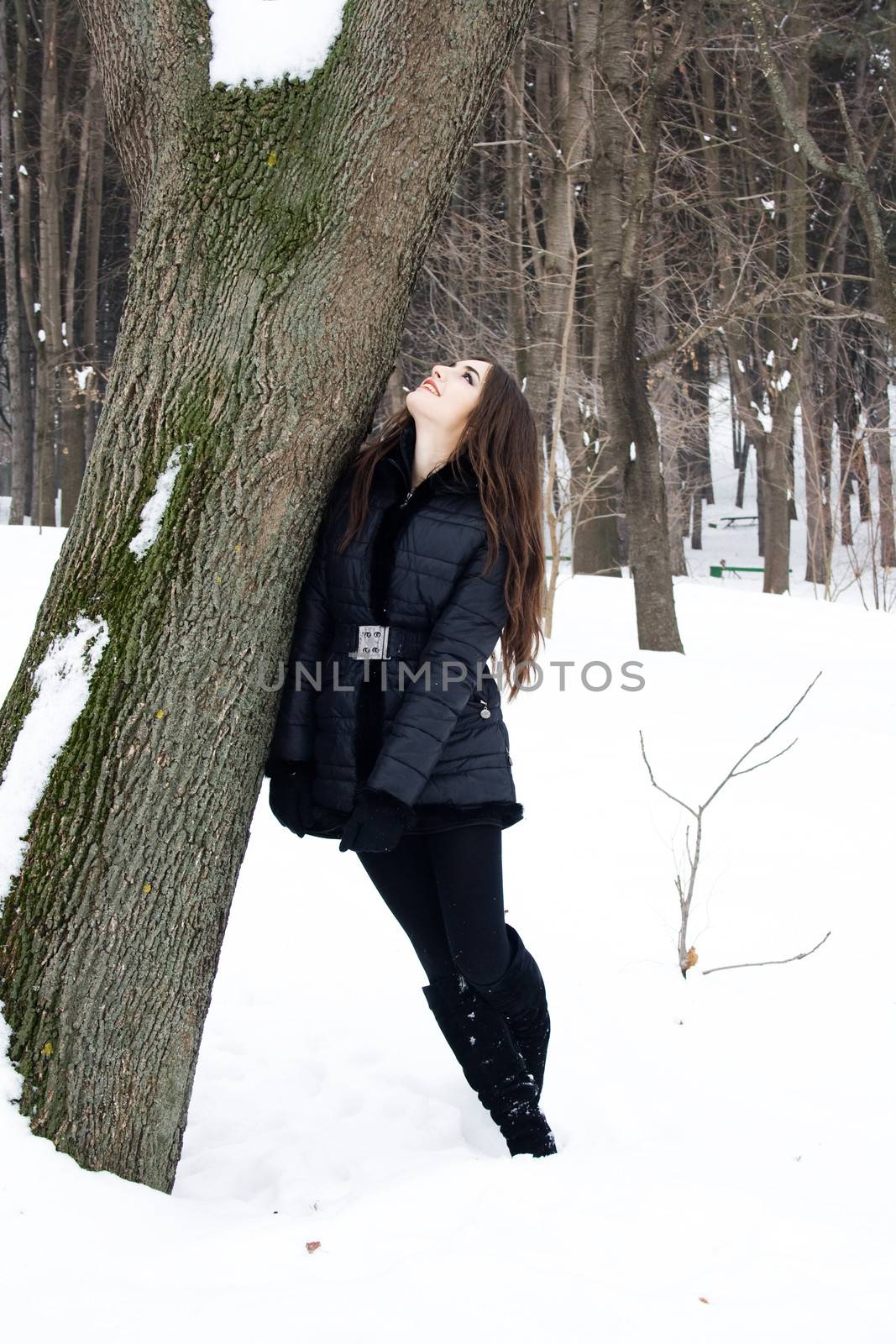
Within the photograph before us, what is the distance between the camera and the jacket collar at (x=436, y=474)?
265 cm

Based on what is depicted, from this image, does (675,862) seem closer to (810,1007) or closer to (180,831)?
(810,1007)

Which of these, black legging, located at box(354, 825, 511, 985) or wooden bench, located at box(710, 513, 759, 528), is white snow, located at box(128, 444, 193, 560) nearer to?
black legging, located at box(354, 825, 511, 985)

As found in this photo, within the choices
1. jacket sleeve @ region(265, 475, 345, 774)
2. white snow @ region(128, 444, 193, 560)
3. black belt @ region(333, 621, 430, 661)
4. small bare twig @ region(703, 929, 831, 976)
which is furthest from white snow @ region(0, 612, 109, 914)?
small bare twig @ region(703, 929, 831, 976)

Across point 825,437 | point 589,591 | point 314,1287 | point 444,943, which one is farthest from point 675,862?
point 825,437

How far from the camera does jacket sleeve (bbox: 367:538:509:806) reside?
2428 millimetres

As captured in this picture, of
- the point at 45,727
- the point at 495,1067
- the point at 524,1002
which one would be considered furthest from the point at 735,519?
the point at 45,727

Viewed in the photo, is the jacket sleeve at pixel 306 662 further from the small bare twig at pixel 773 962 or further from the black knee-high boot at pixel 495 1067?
the small bare twig at pixel 773 962

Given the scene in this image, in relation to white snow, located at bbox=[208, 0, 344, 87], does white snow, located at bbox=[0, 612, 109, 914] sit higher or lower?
lower

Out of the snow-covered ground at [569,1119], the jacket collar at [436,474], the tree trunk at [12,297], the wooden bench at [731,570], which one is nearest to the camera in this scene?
the snow-covered ground at [569,1119]

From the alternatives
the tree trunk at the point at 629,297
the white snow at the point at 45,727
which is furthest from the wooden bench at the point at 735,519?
the white snow at the point at 45,727

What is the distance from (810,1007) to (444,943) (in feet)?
4.93

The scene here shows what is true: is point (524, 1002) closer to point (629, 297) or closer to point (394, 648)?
point (394, 648)

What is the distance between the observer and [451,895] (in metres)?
2.60

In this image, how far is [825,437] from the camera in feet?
56.8
